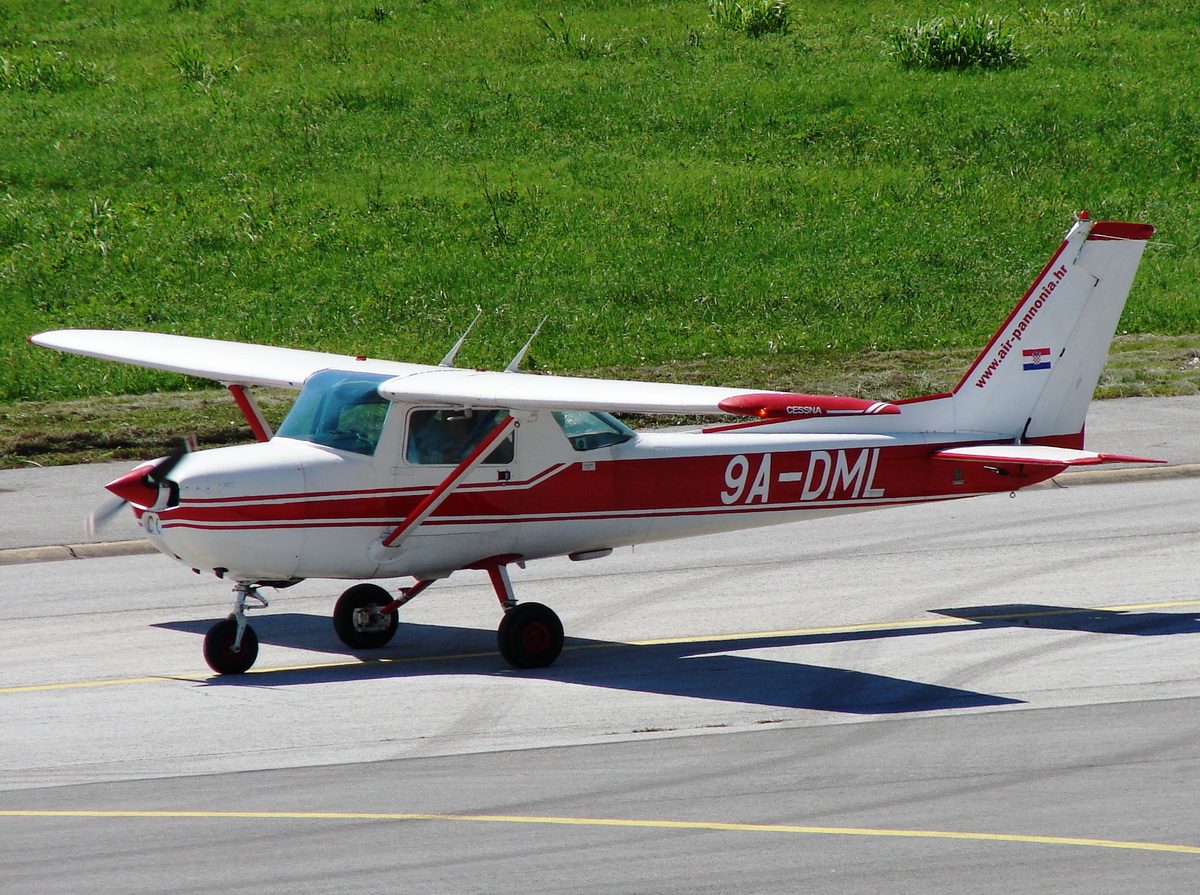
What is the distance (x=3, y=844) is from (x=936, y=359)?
778 inches

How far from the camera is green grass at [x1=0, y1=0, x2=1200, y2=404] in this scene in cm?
2708

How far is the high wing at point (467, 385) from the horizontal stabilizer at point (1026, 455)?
61.8 inches

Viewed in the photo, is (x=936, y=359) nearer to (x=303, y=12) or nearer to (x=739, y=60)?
(x=739, y=60)

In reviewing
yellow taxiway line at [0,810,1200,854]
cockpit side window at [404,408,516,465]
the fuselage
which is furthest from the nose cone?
yellow taxiway line at [0,810,1200,854]

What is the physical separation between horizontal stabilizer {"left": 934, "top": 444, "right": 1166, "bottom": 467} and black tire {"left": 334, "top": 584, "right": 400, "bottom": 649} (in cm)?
499

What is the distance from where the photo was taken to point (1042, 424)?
13.0 m

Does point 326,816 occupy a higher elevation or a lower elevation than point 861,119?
lower

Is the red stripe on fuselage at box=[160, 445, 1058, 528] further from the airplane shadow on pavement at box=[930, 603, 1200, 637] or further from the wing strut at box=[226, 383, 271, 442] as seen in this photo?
the wing strut at box=[226, 383, 271, 442]

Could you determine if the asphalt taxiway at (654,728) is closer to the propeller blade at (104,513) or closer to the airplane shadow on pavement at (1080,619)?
the airplane shadow on pavement at (1080,619)

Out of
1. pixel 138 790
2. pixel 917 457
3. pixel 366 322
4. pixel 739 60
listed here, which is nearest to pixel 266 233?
pixel 366 322

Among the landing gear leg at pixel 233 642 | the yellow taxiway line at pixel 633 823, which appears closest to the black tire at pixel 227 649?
the landing gear leg at pixel 233 642

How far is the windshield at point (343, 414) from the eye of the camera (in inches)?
444

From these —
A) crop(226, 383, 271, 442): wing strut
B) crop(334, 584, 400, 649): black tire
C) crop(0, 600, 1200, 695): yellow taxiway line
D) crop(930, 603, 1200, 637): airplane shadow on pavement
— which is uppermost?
crop(226, 383, 271, 442): wing strut

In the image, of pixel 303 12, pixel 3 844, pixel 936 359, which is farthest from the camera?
pixel 303 12
